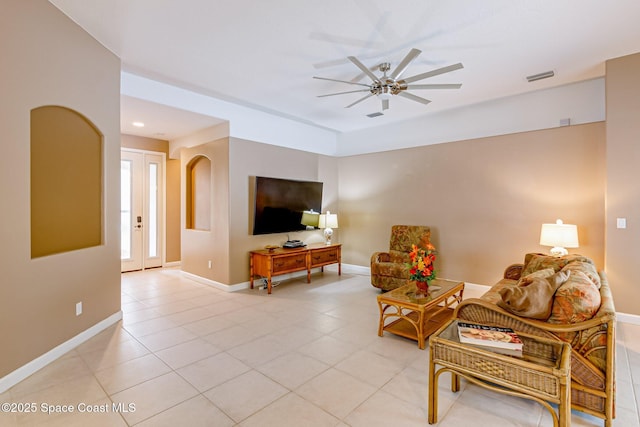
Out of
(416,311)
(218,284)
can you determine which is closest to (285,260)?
(218,284)

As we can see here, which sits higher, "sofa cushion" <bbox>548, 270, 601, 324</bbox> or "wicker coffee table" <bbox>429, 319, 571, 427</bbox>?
"sofa cushion" <bbox>548, 270, 601, 324</bbox>

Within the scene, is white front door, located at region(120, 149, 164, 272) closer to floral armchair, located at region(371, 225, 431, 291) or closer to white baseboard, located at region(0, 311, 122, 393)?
white baseboard, located at region(0, 311, 122, 393)

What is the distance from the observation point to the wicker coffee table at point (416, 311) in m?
3.03

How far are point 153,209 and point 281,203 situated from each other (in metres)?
3.06

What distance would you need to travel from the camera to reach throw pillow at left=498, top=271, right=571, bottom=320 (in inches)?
79.4

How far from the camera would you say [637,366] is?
266 centimetres

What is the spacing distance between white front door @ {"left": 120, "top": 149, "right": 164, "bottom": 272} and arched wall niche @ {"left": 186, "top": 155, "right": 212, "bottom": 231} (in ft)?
3.59

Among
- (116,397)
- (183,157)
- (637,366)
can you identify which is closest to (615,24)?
(637,366)

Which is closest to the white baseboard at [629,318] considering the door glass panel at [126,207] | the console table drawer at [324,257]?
the console table drawer at [324,257]

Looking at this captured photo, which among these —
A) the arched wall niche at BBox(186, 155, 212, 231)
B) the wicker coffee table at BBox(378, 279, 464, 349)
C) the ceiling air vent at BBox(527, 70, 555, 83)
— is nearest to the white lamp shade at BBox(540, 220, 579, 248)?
the wicker coffee table at BBox(378, 279, 464, 349)

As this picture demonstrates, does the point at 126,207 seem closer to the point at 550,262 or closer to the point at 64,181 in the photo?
the point at 64,181

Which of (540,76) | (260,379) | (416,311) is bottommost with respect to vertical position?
(260,379)

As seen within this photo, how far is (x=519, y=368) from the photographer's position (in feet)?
5.51

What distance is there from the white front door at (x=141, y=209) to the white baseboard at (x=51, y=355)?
311cm
